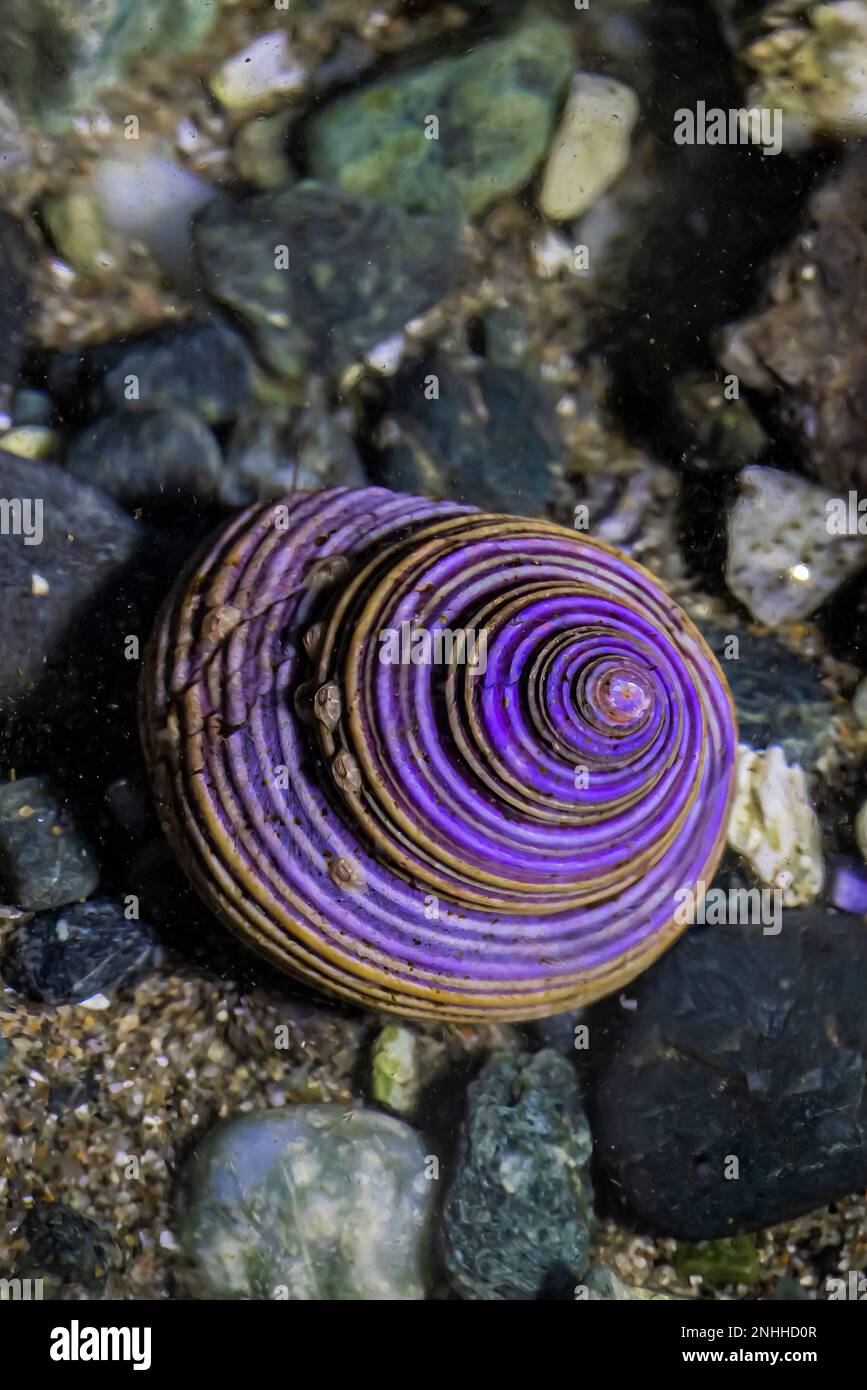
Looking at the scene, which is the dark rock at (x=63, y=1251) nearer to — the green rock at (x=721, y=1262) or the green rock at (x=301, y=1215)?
the green rock at (x=301, y=1215)

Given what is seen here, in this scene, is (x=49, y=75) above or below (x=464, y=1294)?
above

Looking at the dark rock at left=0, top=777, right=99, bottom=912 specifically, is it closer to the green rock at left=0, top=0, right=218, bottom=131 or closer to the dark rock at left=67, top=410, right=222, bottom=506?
the dark rock at left=67, top=410, right=222, bottom=506

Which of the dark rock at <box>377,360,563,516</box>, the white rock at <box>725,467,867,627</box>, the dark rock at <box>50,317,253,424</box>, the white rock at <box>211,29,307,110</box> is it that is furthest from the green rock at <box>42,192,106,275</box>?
the white rock at <box>725,467,867,627</box>

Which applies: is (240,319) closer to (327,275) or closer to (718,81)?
(327,275)

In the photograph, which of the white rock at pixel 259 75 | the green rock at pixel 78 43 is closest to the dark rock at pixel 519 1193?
the white rock at pixel 259 75
